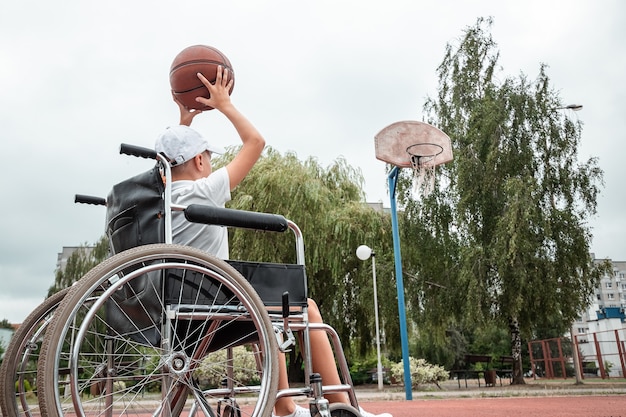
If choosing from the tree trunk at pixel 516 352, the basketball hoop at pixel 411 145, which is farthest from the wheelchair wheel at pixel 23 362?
the tree trunk at pixel 516 352

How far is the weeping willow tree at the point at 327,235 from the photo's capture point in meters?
15.5

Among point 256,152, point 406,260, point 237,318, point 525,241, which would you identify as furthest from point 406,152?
point 237,318

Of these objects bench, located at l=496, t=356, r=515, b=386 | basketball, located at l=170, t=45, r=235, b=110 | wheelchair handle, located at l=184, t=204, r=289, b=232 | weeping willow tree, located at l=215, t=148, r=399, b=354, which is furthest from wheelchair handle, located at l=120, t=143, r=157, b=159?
bench, located at l=496, t=356, r=515, b=386

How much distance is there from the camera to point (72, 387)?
166cm

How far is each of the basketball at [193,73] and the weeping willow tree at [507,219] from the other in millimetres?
12708

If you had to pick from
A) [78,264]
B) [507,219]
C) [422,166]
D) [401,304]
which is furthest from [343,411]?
[78,264]

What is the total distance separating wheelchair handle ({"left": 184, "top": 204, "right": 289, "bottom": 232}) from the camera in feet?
6.73

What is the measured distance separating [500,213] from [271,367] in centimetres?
1512

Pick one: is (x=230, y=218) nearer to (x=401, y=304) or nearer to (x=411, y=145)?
(x=401, y=304)

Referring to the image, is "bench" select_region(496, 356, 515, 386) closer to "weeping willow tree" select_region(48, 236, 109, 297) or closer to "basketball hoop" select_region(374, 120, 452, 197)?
"basketball hoop" select_region(374, 120, 452, 197)

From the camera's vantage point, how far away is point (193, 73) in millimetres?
3092

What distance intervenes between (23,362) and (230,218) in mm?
1091

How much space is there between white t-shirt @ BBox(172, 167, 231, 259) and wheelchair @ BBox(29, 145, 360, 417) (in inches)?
10.0

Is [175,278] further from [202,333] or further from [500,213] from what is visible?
[500,213]
